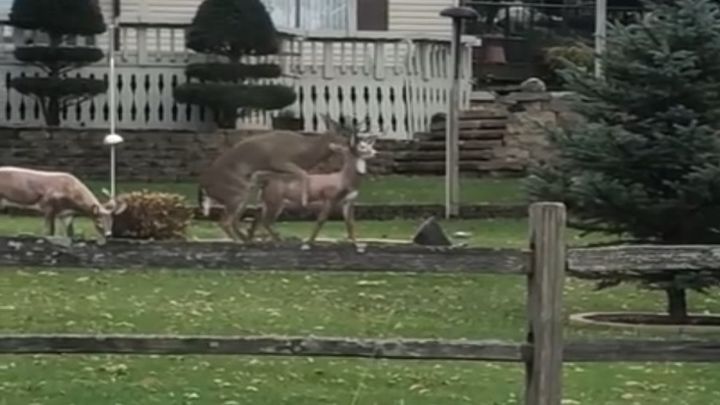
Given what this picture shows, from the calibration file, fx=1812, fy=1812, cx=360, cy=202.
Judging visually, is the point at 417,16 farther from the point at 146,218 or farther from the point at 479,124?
the point at 146,218

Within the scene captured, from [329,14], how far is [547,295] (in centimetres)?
2345

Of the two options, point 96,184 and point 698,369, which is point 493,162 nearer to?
point 96,184

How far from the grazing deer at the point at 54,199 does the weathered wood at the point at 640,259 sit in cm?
931

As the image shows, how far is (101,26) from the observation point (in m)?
26.0

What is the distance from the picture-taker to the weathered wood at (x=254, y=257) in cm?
736

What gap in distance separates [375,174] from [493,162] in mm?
1976

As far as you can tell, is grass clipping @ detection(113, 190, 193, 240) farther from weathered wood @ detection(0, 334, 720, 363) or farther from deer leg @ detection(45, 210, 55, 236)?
weathered wood @ detection(0, 334, 720, 363)

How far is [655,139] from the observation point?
13.0 m

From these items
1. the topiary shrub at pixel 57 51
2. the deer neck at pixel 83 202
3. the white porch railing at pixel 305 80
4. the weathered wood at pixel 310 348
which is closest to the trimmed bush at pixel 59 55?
the topiary shrub at pixel 57 51

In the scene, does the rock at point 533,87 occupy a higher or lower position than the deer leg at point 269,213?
higher

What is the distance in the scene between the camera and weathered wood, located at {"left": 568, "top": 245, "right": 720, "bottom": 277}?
753 centimetres

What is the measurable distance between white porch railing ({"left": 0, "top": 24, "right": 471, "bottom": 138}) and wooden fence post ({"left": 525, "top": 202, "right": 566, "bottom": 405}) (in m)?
19.2

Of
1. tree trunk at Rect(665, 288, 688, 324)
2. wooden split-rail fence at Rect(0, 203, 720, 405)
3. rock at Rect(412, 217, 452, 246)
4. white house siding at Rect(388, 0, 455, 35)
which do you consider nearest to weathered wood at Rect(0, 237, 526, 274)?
wooden split-rail fence at Rect(0, 203, 720, 405)

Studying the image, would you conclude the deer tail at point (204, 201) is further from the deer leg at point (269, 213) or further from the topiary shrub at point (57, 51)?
the topiary shrub at point (57, 51)
